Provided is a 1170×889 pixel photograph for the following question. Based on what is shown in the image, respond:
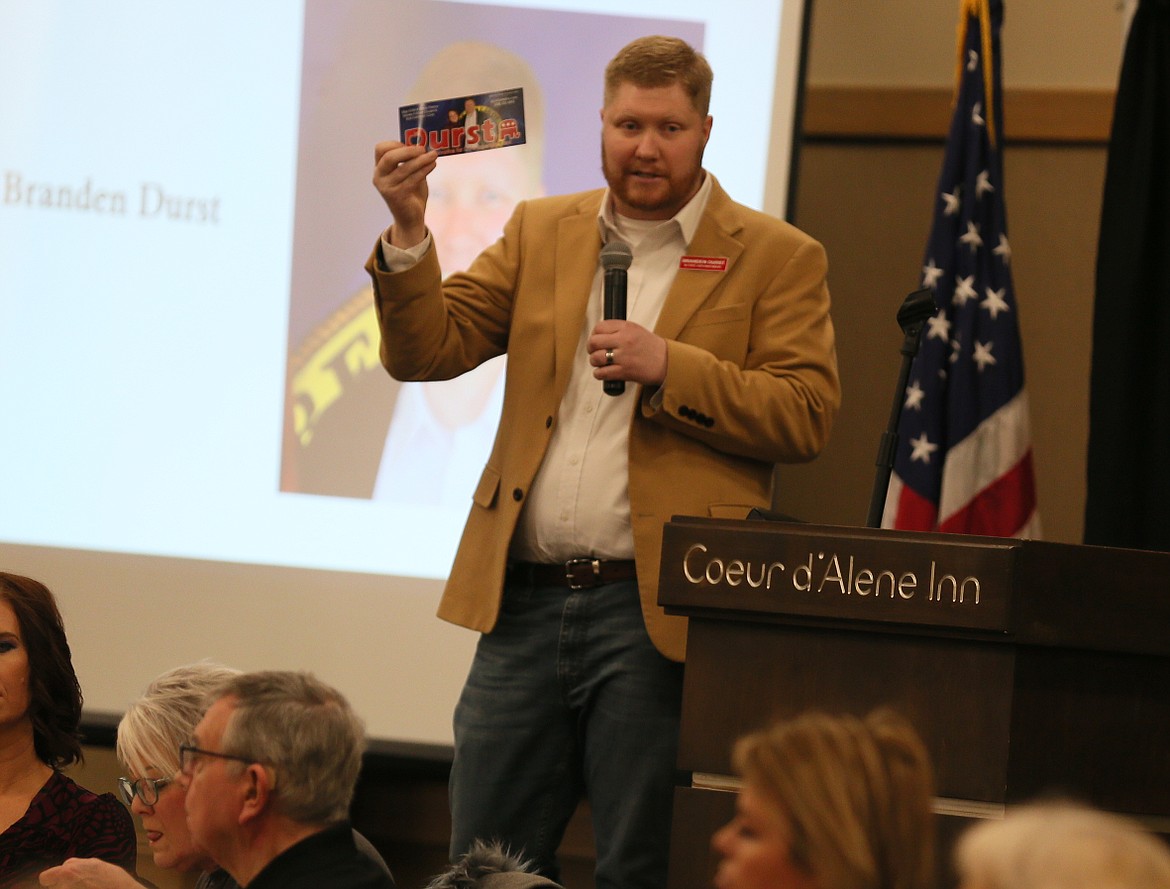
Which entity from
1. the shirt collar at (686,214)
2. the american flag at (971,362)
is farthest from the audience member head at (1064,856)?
Answer: the american flag at (971,362)

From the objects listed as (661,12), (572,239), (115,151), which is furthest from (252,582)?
(661,12)

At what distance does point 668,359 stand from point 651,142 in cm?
37

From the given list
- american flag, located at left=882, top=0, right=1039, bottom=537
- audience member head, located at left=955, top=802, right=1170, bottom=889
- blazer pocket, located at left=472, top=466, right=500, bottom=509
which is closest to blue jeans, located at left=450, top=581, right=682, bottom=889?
blazer pocket, located at left=472, top=466, right=500, bottom=509

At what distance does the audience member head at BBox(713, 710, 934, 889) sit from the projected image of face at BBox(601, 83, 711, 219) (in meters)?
1.31

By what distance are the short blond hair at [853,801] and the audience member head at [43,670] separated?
1.55 meters

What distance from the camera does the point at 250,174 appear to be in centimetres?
350

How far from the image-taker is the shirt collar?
244 cm

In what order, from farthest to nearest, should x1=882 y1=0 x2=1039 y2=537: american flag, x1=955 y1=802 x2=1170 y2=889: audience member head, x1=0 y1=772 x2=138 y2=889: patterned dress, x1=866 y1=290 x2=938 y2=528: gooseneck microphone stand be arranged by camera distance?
x1=882 y1=0 x2=1039 y2=537: american flag → x1=0 y1=772 x2=138 y2=889: patterned dress → x1=866 y1=290 x2=938 y2=528: gooseneck microphone stand → x1=955 y1=802 x2=1170 y2=889: audience member head

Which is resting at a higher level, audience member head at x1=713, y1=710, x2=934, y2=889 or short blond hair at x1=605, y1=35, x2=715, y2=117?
short blond hair at x1=605, y1=35, x2=715, y2=117

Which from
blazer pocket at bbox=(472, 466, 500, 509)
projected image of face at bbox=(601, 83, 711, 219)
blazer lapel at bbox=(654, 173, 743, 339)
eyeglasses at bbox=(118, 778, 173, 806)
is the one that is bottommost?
eyeglasses at bbox=(118, 778, 173, 806)

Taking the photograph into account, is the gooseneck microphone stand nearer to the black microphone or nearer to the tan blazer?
the tan blazer

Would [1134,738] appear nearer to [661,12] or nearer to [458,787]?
[458,787]

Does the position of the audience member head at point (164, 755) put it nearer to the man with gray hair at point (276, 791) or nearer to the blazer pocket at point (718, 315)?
the man with gray hair at point (276, 791)

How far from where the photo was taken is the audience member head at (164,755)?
1.99 meters
